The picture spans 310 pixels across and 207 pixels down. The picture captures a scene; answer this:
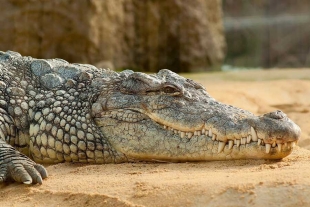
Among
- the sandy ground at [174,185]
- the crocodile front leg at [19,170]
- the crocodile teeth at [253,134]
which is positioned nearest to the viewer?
the sandy ground at [174,185]

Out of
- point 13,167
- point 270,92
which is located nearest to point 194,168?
point 13,167

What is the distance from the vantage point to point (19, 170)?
3744 millimetres

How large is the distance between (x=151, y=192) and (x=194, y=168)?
672mm

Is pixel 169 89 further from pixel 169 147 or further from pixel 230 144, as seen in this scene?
pixel 230 144

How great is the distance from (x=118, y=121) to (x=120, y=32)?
7784 millimetres

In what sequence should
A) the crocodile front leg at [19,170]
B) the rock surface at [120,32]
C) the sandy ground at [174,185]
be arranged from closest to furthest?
the sandy ground at [174,185]
the crocodile front leg at [19,170]
the rock surface at [120,32]

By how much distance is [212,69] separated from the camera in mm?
13320

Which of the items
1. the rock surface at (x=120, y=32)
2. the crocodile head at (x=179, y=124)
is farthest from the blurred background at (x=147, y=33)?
the crocodile head at (x=179, y=124)

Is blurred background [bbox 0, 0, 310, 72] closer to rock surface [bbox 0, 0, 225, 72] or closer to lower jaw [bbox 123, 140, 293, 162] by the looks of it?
rock surface [bbox 0, 0, 225, 72]

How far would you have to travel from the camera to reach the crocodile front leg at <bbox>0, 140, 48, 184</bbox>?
3713 mm

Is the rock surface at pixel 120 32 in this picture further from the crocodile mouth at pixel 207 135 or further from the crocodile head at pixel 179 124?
the crocodile mouth at pixel 207 135

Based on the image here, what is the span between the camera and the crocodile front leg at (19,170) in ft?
12.2

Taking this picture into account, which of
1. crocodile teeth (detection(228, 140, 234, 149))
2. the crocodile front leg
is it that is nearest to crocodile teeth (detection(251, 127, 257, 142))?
crocodile teeth (detection(228, 140, 234, 149))

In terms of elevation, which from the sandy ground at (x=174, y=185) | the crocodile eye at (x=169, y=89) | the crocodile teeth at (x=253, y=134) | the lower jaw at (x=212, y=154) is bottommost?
the sandy ground at (x=174, y=185)
